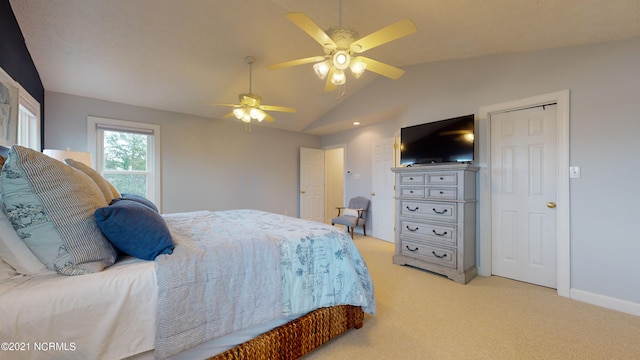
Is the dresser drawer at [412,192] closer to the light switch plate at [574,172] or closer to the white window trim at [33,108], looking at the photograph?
the light switch plate at [574,172]

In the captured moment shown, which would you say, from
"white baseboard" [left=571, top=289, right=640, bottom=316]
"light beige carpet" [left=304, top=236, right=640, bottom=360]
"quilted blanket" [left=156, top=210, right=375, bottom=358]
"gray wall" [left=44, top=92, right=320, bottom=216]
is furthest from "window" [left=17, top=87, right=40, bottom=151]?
"white baseboard" [left=571, top=289, right=640, bottom=316]

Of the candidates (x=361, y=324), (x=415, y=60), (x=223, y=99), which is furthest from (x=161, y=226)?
(x=415, y=60)

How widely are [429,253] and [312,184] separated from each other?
3430 millimetres

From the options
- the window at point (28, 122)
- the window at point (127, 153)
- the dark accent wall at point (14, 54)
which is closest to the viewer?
the dark accent wall at point (14, 54)

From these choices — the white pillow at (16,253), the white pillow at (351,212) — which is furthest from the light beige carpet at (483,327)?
the white pillow at (351,212)

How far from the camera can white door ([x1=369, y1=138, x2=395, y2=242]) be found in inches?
178

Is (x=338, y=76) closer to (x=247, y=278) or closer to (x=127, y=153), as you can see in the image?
(x=247, y=278)

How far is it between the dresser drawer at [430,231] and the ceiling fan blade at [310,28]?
2.38 metres

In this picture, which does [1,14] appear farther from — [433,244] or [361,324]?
Answer: [433,244]

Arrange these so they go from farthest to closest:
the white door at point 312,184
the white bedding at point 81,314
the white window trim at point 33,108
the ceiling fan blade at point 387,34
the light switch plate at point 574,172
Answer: the white door at point 312,184, the white window trim at point 33,108, the light switch plate at point 574,172, the ceiling fan blade at point 387,34, the white bedding at point 81,314

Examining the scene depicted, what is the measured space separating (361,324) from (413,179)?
1985mm

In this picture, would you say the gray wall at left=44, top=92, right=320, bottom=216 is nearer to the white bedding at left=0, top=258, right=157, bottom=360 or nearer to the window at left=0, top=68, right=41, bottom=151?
the window at left=0, top=68, right=41, bottom=151

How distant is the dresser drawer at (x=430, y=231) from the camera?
2855mm

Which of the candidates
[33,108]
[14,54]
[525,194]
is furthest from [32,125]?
[525,194]
